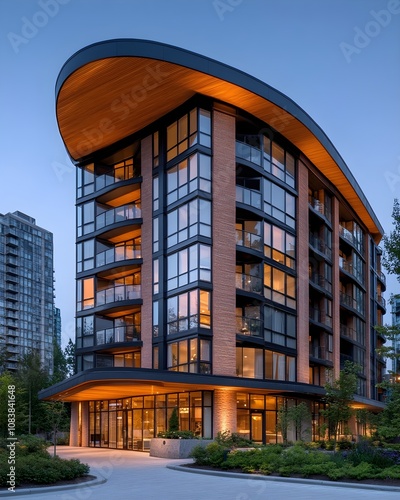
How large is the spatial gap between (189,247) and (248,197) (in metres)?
5.17

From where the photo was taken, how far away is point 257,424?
3825cm

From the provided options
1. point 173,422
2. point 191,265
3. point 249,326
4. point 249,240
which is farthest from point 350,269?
point 173,422

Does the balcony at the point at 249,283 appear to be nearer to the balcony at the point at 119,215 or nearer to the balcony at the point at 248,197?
the balcony at the point at 248,197

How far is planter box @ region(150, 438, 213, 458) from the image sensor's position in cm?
3147

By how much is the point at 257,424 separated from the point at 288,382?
3.03 metres

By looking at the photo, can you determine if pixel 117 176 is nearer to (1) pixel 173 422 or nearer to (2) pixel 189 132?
(2) pixel 189 132

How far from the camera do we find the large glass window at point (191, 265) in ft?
121

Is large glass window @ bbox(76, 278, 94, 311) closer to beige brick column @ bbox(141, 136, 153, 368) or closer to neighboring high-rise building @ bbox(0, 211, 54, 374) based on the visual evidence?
beige brick column @ bbox(141, 136, 153, 368)

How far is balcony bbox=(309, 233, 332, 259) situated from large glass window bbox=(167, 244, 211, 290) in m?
12.9

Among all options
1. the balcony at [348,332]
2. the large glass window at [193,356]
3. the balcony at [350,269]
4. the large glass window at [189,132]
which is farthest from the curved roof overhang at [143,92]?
the balcony at [348,332]

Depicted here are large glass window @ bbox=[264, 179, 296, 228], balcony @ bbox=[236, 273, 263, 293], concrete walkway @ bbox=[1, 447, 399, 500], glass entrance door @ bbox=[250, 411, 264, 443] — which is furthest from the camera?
large glass window @ bbox=[264, 179, 296, 228]

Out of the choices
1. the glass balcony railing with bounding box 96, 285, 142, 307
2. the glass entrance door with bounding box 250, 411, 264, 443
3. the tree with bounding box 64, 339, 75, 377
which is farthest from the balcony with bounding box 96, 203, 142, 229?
the tree with bounding box 64, 339, 75, 377

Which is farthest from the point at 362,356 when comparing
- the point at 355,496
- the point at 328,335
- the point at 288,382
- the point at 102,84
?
the point at 355,496

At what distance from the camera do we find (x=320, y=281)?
163ft
